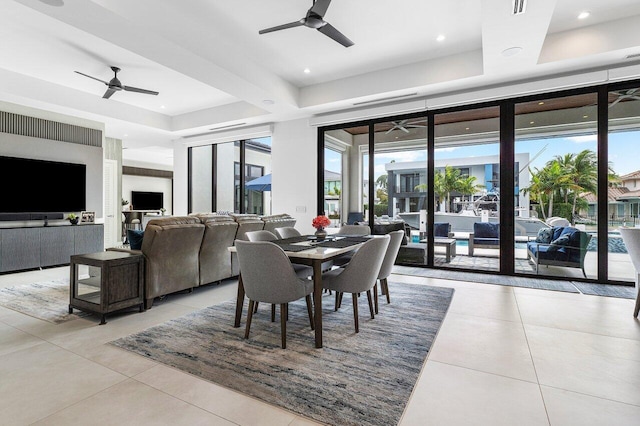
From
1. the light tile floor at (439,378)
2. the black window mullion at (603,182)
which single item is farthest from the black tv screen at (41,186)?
the black window mullion at (603,182)

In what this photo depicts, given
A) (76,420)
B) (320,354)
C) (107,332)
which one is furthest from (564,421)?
(107,332)

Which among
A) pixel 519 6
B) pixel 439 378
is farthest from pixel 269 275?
pixel 519 6

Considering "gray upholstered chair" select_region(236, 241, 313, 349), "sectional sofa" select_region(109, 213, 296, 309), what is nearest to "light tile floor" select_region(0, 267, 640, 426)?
"sectional sofa" select_region(109, 213, 296, 309)

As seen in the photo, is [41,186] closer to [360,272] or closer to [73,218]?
[73,218]

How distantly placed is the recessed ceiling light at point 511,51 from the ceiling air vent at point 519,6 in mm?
768

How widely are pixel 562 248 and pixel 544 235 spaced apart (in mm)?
302

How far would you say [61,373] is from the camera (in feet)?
6.87

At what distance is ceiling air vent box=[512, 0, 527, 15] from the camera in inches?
112

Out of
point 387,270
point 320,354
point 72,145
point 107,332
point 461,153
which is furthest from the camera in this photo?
point 72,145

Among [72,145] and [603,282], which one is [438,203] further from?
[72,145]

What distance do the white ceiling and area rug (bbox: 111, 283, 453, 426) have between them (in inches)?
118

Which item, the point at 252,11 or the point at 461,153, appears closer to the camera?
the point at 252,11

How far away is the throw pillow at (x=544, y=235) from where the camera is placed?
4871mm

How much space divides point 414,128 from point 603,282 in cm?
356
